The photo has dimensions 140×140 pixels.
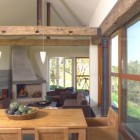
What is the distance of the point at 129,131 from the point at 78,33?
235 centimetres

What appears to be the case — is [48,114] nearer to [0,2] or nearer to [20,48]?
[0,2]

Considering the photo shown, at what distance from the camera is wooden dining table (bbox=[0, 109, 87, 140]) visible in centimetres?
246

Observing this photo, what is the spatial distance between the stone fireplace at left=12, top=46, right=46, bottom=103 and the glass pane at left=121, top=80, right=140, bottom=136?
16.7 feet

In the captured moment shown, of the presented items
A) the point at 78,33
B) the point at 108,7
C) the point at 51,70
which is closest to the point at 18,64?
the point at 51,70

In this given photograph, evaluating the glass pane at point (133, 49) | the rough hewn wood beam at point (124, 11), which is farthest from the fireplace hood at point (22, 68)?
the glass pane at point (133, 49)

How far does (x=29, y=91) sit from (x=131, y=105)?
5.92 m

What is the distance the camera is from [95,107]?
6.42m

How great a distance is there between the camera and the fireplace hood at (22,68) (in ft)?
26.8

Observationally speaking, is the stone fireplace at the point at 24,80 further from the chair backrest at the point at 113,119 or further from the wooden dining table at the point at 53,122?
the chair backrest at the point at 113,119

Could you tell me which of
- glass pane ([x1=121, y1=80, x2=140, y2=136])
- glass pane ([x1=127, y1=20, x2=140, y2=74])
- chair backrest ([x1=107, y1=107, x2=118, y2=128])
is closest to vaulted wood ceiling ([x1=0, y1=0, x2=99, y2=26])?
glass pane ([x1=127, y1=20, x2=140, y2=74])

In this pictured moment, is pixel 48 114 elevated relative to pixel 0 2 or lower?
lower

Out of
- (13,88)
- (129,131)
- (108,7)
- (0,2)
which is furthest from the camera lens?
(13,88)

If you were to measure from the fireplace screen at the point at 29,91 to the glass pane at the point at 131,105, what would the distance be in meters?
5.19

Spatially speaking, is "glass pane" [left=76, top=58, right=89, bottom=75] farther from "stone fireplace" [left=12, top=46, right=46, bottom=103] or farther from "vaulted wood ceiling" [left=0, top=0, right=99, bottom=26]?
"vaulted wood ceiling" [left=0, top=0, right=99, bottom=26]
